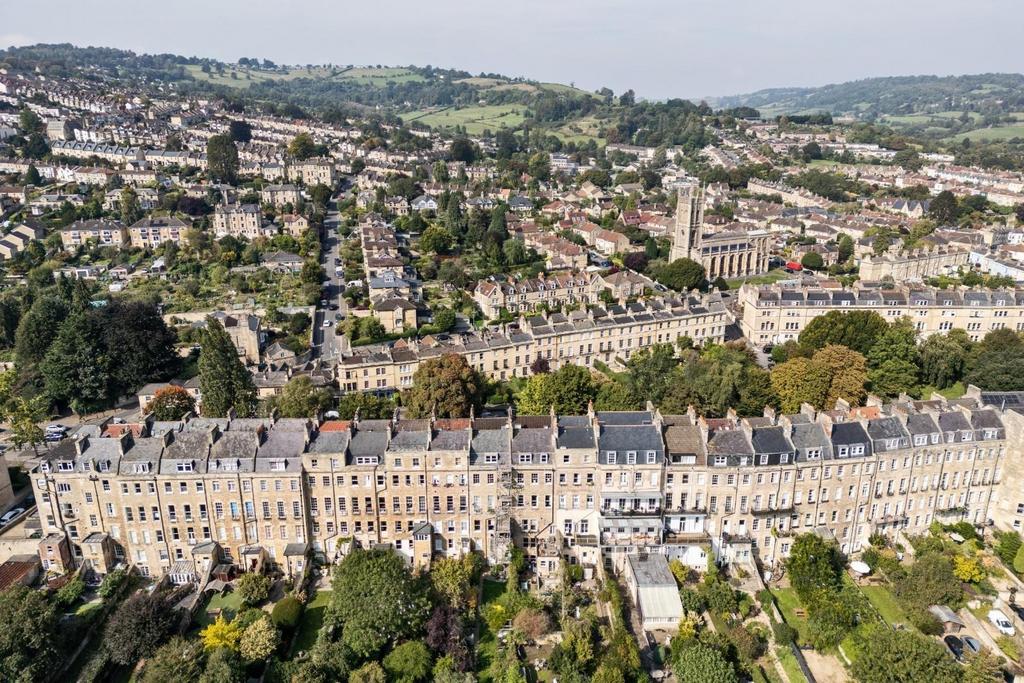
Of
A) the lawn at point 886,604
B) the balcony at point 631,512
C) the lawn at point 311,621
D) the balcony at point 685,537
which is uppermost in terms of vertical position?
the balcony at point 631,512

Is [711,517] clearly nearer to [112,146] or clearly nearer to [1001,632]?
[1001,632]

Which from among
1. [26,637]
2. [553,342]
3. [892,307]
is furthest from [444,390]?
[892,307]

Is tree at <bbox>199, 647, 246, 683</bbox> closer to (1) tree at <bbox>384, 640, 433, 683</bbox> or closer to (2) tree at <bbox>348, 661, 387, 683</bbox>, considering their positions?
(2) tree at <bbox>348, 661, 387, 683</bbox>

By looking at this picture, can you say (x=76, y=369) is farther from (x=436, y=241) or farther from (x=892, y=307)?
Answer: (x=892, y=307)

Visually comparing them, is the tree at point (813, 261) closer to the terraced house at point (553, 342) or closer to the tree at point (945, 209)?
the tree at point (945, 209)

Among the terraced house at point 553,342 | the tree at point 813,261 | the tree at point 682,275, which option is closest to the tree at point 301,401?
the terraced house at point 553,342

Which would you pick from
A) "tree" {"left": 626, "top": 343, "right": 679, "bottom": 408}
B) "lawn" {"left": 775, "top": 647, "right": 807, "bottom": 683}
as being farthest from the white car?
"tree" {"left": 626, "top": 343, "right": 679, "bottom": 408}
